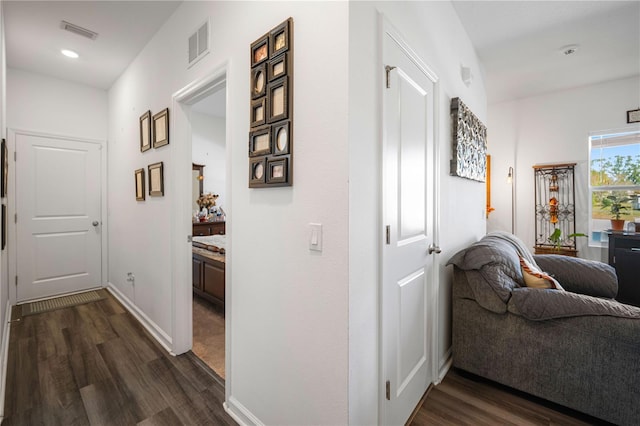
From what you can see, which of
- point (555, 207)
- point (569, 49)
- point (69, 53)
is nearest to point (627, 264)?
point (555, 207)

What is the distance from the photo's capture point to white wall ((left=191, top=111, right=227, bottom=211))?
5.39 metres

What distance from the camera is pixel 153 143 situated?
8.69ft

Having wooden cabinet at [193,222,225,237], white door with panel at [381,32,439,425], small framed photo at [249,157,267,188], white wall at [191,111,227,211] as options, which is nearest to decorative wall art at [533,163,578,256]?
white door with panel at [381,32,439,425]

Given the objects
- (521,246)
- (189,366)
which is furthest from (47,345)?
(521,246)

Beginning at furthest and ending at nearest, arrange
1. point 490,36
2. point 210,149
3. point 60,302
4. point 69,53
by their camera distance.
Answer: point 210,149 < point 60,302 < point 69,53 < point 490,36

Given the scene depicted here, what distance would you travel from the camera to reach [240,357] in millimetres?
1685

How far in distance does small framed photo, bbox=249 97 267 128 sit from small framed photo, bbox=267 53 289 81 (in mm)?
126

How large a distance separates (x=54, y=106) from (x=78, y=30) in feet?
5.22

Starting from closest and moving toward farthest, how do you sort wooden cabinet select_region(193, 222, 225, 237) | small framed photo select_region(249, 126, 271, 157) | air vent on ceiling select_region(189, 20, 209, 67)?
1. small framed photo select_region(249, 126, 271, 157)
2. air vent on ceiling select_region(189, 20, 209, 67)
3. wooden cabinet select_region(193, 222, 225, 237)

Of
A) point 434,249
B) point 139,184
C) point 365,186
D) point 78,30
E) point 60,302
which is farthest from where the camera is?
point 60,302

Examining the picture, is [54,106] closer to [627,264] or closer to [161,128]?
[161,128]

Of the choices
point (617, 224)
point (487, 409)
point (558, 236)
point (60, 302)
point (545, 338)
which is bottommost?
point (487, 409)

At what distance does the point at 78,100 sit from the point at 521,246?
17.7 ft

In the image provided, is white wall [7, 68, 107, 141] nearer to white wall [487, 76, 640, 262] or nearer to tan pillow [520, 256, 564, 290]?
tan pillow [520, 256, 564, 290]
